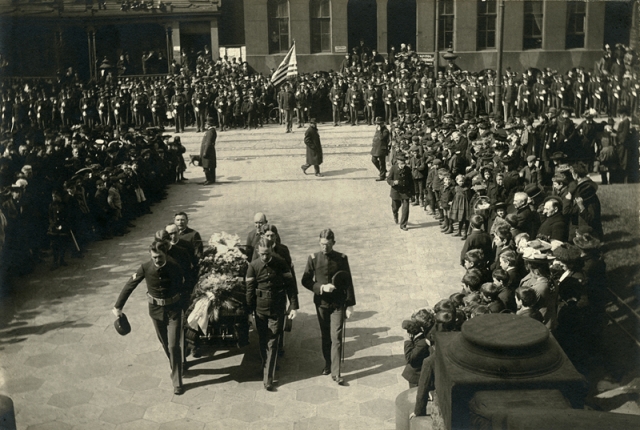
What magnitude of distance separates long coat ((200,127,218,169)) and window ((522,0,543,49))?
22.7 meters

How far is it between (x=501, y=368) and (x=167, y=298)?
5.58m

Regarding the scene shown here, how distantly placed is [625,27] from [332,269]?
3624 centimetres

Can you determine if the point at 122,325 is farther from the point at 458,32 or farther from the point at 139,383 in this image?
the point at 458,32

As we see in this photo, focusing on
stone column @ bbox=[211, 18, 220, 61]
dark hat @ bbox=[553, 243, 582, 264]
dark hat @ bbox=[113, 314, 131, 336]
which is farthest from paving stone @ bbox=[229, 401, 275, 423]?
stone column @ bbox=[211, 18, 220, 61]

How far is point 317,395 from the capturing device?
8242mm

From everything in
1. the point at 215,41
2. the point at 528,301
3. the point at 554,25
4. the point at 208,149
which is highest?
the point at 554,25

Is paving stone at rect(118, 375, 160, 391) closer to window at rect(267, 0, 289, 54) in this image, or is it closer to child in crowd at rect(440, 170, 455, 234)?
child in crowd at rect(440, 170, 455, 234)

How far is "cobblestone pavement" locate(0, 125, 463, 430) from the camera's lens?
7871 mm

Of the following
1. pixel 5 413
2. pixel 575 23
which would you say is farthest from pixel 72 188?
pixel 575 23

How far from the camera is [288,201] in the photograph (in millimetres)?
18891

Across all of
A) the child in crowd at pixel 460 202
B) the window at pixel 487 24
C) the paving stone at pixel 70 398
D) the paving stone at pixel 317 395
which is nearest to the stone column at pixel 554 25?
the window at pixel 487 24

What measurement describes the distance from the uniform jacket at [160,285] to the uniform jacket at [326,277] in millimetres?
1485

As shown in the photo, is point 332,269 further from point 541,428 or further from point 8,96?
point 8,96

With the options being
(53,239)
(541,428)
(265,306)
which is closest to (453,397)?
(541,428)
